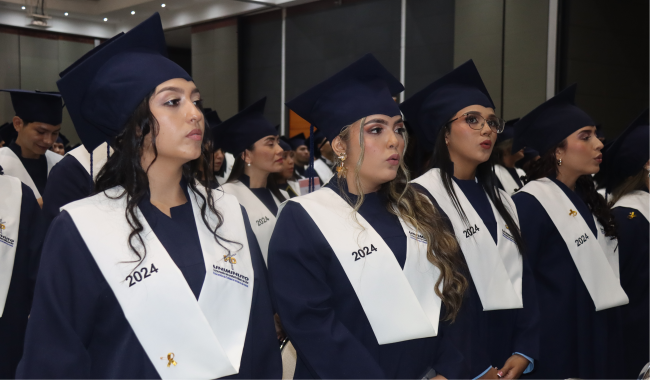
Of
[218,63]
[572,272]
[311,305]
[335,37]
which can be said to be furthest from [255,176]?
[218,63]

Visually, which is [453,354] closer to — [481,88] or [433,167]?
[433,167]

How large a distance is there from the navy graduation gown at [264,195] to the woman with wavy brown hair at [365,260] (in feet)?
7.79

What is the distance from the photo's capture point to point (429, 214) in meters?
2.50

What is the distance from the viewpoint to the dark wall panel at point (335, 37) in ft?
35.2

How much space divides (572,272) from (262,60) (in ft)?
33.1

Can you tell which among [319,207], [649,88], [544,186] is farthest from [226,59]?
[319,207]

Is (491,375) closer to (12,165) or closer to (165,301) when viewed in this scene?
(165,301)

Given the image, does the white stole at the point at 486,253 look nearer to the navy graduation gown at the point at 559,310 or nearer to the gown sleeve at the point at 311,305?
the navy graduation gown at the point at 559,310

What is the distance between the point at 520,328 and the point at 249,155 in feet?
8.86

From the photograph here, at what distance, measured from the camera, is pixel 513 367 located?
2732 mm

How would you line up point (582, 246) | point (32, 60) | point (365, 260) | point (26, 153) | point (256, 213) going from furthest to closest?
1. point (32, 60)
2. point (26, 153)
3. point (256, 213)
4. point (582, 246)
5. point (365, 260)

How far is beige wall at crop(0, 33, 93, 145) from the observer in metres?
10.7

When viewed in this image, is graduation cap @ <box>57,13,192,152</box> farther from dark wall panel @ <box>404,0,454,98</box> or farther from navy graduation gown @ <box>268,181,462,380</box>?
dark wall panel @ <box>404,0,454,98</box>

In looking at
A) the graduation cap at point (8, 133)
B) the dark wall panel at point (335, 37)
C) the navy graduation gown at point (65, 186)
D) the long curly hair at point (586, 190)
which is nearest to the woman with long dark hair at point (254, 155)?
the navy graduation gown at point (65, 186)
